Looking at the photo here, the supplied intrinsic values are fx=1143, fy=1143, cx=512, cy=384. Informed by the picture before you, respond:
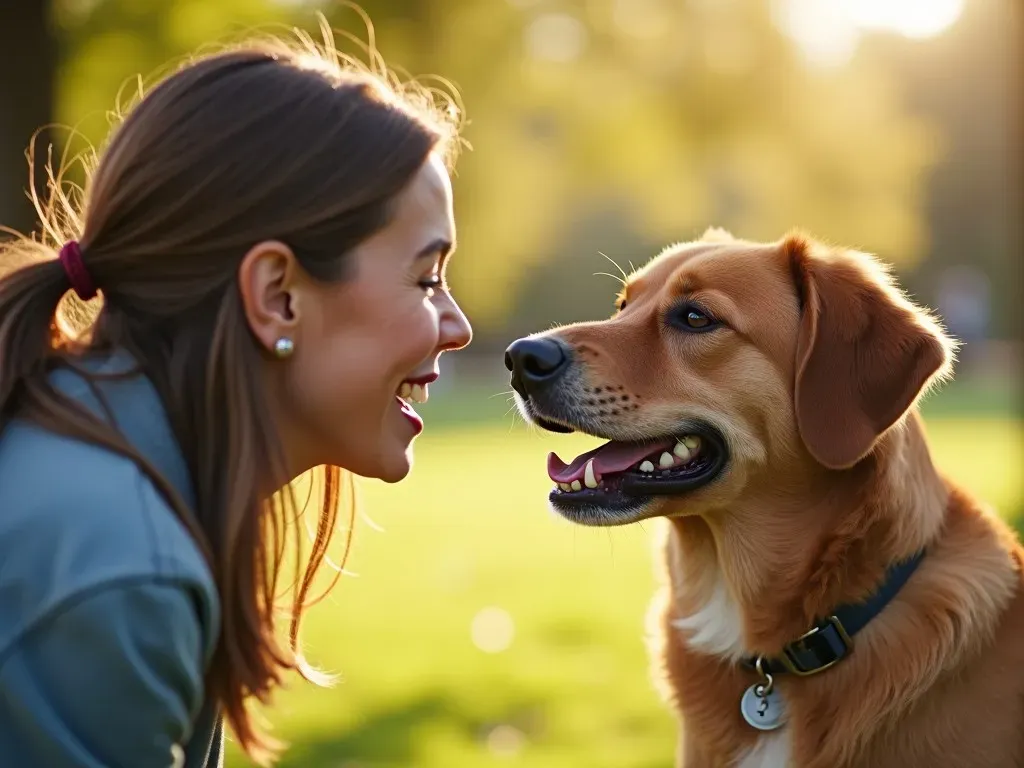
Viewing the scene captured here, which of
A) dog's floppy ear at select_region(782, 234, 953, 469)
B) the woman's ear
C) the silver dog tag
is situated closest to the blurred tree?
dog's floppy ear at select_region(782, 234, 953, 469)

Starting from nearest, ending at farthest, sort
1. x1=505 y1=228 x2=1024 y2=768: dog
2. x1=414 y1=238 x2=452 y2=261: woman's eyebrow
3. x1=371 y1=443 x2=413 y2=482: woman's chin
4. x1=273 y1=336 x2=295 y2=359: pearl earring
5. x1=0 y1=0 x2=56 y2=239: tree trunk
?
x1=273 y1=336 x2=295 y2=359: pearl earring, x1=414 y1=238 x2=452 y2=261: woman's eyebrow, x1=371 y1=443 x2=413 y2=482: woman's chin, x1=505 y1=228 x2=1024 y2=768: dog, x1=0 y1=0 x2=56 y2=239: tree trunk

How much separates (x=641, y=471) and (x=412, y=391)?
0.84 m

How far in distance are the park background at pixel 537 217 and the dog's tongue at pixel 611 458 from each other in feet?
0.80

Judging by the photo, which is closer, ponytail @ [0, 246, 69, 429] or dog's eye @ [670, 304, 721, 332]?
ponytail @ [0, 246, 69, 429]

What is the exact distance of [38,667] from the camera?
2.10 metres

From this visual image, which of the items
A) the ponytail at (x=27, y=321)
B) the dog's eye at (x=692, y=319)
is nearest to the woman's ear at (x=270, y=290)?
the ponytail at (x=27, y=321)

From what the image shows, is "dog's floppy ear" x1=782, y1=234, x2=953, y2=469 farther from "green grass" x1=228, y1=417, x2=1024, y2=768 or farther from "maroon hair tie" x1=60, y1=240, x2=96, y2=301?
"maroon hair tie" x1=60, y1=240, x2=96, y2=301

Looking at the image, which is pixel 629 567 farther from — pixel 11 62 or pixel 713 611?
pixel 11 62

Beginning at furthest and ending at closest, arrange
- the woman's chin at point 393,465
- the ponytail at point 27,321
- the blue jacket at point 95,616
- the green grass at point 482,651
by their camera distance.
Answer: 1. the green grass at point 482,651
2. the woman's chin at point 393,465
3. the ponytail at point 27,321
4. the blue jacket at point 95,616

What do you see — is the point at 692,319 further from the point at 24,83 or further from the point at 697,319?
the point at 24,83

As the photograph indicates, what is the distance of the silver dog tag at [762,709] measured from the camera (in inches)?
126

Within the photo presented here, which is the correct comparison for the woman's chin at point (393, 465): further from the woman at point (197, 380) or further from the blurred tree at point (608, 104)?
the blurred tree at point (608, 104)

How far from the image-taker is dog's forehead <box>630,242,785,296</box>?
3.59m

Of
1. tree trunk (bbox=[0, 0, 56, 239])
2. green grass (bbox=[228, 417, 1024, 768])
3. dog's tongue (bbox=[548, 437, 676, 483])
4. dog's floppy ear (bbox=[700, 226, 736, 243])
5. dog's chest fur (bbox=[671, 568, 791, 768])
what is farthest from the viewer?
tree trunk (bbox=[0, 0, 56, 239])
